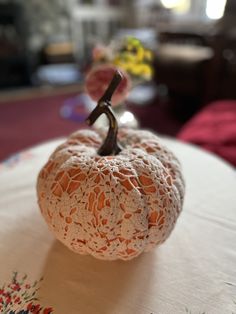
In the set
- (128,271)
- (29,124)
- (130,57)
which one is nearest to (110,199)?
(128,271)

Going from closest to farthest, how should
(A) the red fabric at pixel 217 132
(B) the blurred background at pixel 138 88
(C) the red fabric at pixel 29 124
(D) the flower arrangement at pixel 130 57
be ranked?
(A) the red fabric at pixel 217 132
(D) the flower arrangement at pixel 130 57
(B) the blurred background at pixel 138 88
(C) the red fabric at pixel 29 124

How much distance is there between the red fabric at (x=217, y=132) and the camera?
43.8 inches

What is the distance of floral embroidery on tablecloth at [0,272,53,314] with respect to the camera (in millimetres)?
498

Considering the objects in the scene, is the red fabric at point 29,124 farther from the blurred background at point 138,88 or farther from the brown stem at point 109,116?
the brown stem at point 109,116

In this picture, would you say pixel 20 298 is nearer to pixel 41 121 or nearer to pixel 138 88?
pixel 41 121

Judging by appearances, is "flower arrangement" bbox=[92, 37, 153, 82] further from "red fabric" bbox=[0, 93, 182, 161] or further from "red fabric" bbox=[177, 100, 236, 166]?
"red fabric" bbox=[0, 93, 182, 161]

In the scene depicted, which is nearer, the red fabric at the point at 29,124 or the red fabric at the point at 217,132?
the red fabric at the point at 217,132

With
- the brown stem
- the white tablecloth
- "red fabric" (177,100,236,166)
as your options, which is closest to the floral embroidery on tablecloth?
the white tablecloth

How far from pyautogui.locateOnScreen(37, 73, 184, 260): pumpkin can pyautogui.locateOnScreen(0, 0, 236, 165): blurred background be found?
61 cm

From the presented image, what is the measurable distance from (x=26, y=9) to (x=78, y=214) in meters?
3.45

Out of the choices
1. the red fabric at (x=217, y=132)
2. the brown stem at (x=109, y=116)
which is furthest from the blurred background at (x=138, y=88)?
the brown stem at (x=109, y=116)

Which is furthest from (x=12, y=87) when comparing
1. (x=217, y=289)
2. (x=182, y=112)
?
(x=217, y=289)

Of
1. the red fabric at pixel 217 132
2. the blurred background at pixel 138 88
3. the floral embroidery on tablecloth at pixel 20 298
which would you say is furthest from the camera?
the blurred background at pixel 138 88

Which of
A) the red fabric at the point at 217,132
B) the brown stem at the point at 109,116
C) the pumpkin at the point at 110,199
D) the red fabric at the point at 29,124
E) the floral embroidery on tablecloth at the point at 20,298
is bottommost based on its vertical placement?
the red fabric at the point at 29,124
